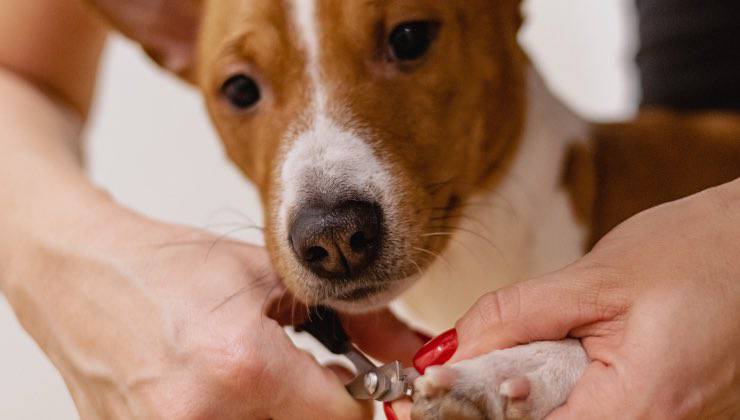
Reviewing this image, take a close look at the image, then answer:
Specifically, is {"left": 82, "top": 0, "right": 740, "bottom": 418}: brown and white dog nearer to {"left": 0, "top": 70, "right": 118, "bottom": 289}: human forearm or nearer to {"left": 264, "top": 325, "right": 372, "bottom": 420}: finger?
{"left": 264, "top": 325, "right": 372, "bottom": 420}: finger

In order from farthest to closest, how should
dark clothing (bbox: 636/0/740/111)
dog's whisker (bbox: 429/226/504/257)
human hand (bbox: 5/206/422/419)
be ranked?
1. dark clothing (bbox: 636/0/740/111)
2. dog's whisker (bbox: 429/226/504/257)
3. human hand (bbox: 5/206/422/419)

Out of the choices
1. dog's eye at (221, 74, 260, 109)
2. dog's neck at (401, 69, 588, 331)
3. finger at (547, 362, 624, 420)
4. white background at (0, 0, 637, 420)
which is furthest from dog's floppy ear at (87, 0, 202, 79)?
finger at (547, 362, 624, 420)

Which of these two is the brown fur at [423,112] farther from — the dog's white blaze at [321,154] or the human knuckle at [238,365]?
the human knuckle at [238,365]

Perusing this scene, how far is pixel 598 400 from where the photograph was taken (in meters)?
0.91

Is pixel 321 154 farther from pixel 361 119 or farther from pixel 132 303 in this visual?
pixel 132 303

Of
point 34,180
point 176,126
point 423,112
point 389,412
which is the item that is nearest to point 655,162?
point 423,112

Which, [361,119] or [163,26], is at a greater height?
[361,119]

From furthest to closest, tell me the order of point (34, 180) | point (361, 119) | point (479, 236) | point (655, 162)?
point (655, 162), point (479, 236), point (34, 180), point (361, 119)

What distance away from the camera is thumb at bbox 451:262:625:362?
95 cm

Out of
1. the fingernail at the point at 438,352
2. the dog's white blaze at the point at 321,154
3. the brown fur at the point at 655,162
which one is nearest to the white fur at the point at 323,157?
the dog's white blaze at the point at 321,154

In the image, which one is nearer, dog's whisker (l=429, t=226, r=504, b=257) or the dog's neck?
Result: dog's whisker (l=429, t=226, r=504, b=257)

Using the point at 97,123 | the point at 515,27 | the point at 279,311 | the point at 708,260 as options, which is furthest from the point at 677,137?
the point at 97,123

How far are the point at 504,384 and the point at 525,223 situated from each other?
62 centimetres

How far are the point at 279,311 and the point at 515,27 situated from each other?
698mm
